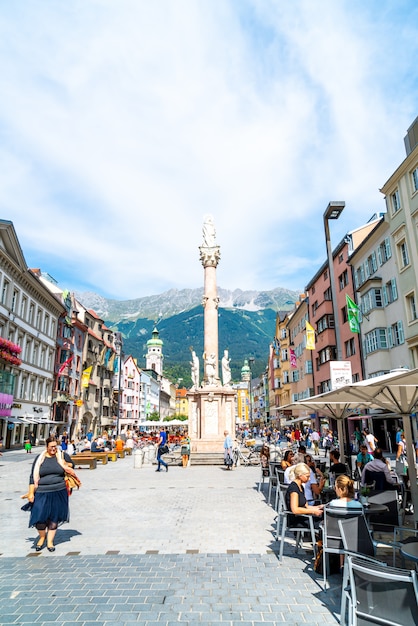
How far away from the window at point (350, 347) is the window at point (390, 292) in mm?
7204

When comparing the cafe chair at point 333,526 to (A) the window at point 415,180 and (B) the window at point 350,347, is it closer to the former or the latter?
(A) the window at point 415,180

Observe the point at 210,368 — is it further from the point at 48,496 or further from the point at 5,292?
the point at 48,496

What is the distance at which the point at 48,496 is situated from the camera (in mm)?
7918

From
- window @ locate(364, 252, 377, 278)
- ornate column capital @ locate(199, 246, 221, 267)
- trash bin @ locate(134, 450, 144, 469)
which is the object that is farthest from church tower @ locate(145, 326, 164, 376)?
trash bin @ locate(134, 450, 144, 469)

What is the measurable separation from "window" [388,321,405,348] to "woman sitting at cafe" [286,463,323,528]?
23316 millimetres

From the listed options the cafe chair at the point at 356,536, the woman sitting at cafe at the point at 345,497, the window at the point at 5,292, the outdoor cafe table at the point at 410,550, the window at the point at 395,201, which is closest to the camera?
the outdoor cafe table at the point at 410,550

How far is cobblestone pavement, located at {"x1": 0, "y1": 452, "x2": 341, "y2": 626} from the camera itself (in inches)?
205

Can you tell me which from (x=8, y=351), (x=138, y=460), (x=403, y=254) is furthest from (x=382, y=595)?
(x=8, y=351)

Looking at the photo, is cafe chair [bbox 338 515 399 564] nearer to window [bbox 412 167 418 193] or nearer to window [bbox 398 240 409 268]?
window [bbox 398 240 409 268]

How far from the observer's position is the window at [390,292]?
29214 millimetres

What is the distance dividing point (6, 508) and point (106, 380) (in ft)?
200

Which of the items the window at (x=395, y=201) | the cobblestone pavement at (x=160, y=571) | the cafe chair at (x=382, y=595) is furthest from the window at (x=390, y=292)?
the cafe chair at (x=382, y=595)

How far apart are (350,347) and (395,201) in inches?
559

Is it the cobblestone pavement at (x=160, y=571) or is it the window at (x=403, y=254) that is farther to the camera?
the window at (x=403, y=254)
